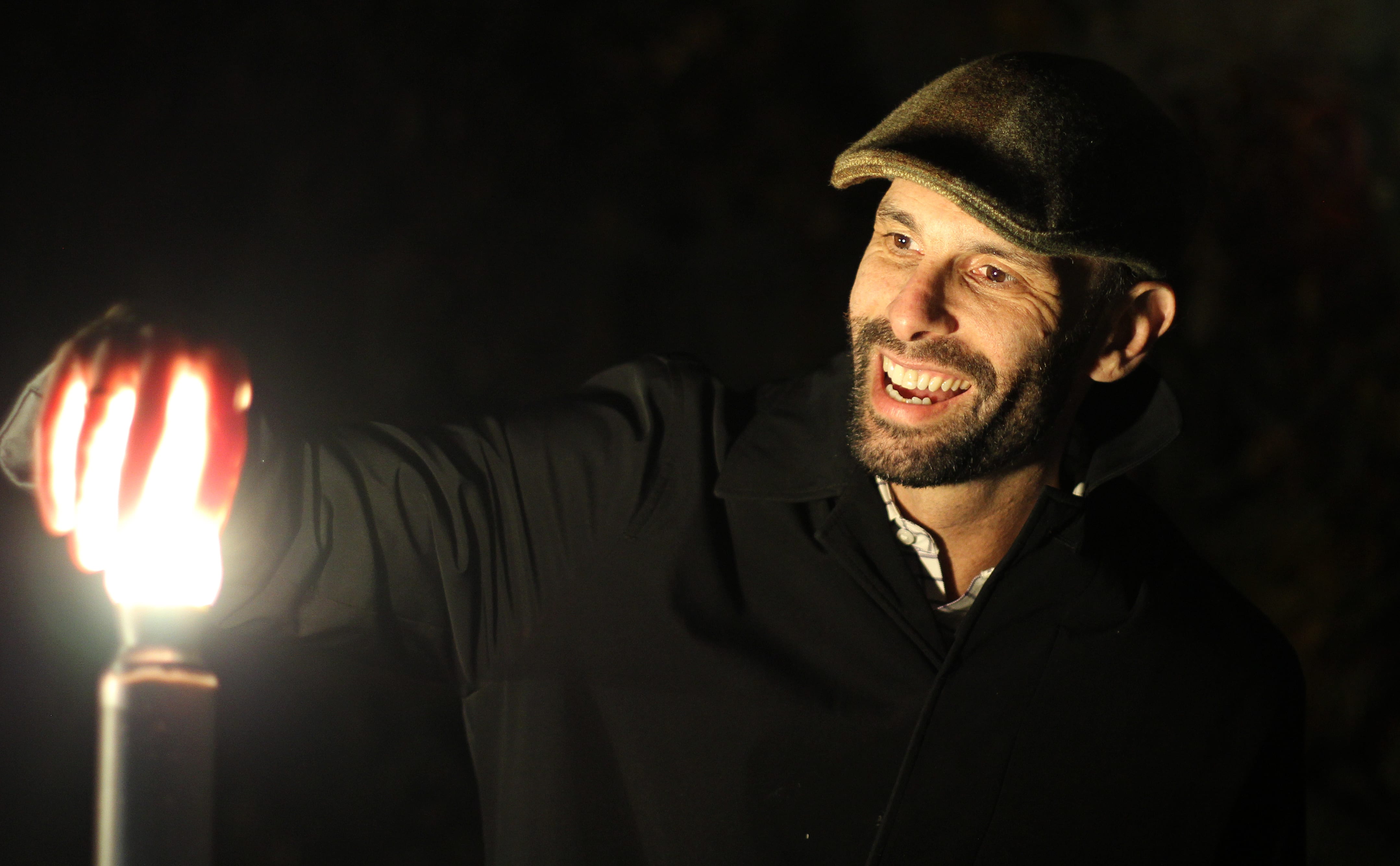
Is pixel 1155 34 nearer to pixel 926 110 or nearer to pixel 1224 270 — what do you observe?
pixel 1224 270

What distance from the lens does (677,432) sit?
1.69 m

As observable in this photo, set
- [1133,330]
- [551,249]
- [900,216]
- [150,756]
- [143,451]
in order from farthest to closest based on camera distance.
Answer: [551,249]
[1133,330]
[900,216]
[143,451]
[150,756]

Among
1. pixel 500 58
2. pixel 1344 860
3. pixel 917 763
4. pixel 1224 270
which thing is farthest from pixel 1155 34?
pixel 917 763

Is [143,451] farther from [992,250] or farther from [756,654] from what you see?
[992,250]

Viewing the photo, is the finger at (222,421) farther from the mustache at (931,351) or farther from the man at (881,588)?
the mustache at (931,351)

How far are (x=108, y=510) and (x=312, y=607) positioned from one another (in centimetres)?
55

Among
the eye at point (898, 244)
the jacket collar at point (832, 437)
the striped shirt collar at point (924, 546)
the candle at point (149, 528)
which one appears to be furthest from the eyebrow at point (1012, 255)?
the candle at point (149, 528)

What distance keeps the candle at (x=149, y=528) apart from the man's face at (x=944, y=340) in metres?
0.91

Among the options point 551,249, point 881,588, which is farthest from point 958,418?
point 551,249

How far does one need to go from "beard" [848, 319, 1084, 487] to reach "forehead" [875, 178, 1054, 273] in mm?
132

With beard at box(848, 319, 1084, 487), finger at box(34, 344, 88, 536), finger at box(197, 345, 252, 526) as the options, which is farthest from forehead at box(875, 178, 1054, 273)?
finger at box(34, 344, 88, 536)

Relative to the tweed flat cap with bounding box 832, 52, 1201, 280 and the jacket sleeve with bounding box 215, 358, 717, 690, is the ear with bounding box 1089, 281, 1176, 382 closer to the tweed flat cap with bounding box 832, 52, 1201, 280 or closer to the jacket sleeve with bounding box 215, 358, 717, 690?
the tweed flat cap with bounding box 832, 52, 1201, 280

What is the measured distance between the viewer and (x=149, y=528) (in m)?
0.81

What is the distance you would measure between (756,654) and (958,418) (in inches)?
17.7
